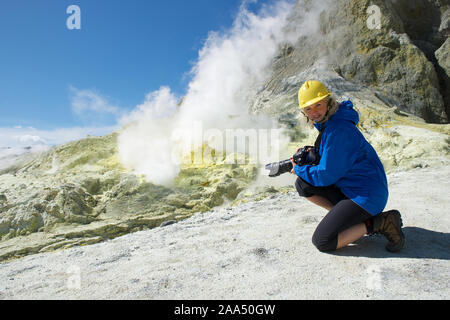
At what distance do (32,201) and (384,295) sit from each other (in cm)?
596

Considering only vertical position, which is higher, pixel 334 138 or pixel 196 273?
pixel 334 138

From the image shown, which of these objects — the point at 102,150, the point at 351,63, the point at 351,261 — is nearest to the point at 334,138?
the point at 351,261

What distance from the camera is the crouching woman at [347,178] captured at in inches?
87.1

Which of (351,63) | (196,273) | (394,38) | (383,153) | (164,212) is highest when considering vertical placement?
(394,38)

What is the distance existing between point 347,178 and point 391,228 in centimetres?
50

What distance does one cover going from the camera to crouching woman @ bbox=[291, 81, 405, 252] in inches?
87.1

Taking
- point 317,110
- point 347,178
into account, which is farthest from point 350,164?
point 317,110

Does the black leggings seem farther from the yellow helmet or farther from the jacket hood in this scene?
the yellow helmet

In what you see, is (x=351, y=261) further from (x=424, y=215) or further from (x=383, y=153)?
(x=383, y=153)

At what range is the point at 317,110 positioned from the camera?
2.36 m

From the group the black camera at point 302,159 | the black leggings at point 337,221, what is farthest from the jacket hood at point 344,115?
the black leggings at point 337,221

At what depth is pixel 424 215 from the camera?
308cm

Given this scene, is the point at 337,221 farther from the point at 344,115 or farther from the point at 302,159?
the point at 344,115

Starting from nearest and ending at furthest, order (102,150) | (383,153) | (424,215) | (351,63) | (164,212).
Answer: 1. (424,215)
2. (164,212)
3. (383,153)
4. (102,150)
5. (351,63)
